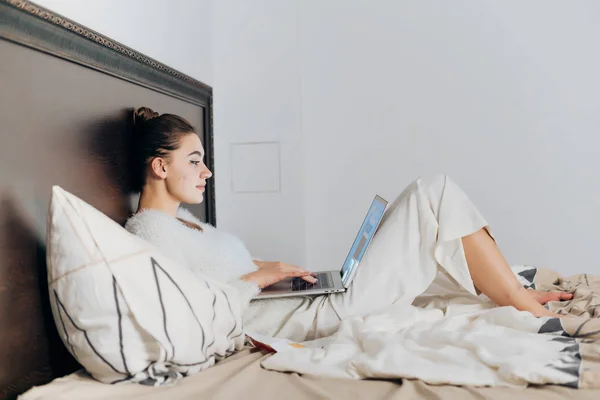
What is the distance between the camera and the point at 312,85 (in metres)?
2.97

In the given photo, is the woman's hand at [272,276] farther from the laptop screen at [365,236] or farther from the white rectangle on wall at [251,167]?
the white rectangle on wall at [251,167]

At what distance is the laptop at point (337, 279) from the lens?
1659 mm

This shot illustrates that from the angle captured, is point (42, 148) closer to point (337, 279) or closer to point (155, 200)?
point (155, 200)

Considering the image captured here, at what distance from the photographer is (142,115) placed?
5.76ft

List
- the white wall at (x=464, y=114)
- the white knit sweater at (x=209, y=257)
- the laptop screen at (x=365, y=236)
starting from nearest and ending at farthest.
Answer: the white knit sweater at (x=209, y=257)
the laptop screen at (x=365, y=236)
the white wall at (x=464, y=114)

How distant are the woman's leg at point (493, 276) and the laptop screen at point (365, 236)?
270mm

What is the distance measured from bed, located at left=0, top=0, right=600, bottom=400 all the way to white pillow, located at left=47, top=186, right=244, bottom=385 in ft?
0.18

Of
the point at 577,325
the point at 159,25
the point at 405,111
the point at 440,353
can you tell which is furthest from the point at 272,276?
the point at 405,111

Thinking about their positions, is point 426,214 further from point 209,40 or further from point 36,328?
point 209,40

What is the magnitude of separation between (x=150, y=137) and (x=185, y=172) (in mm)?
141

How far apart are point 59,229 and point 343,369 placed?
0.63 metres

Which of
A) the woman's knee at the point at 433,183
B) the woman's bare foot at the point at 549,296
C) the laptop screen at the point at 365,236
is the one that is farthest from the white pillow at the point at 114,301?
the woman's bare foot at the point at 549,296

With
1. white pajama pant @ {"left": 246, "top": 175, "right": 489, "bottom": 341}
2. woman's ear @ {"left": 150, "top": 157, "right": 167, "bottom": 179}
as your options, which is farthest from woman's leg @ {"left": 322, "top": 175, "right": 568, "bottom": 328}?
woman's ear @ {"left": 150, "top": 157, "right": 167, "bottom": 179}

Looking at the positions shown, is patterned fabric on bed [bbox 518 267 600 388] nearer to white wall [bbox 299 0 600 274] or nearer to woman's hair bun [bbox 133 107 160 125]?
white wall [bbox 299 0 600 274]
